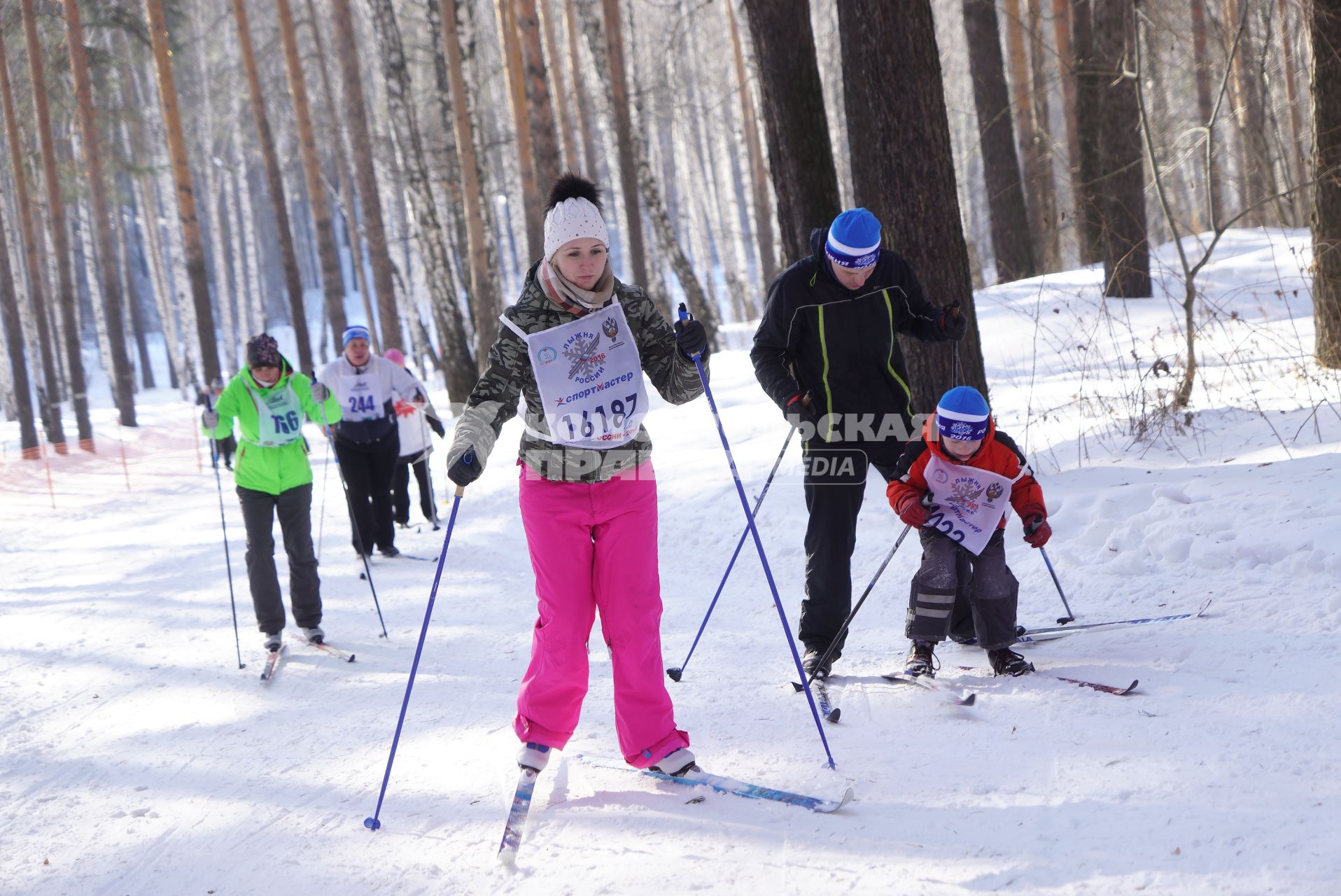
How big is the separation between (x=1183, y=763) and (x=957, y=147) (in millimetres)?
34596

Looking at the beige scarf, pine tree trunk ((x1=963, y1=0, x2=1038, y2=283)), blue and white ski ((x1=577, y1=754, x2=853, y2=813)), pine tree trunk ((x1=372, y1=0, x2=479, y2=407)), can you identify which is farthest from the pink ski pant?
pine tree trunk ((x1=372, y1=0, x2=479, y2=407))

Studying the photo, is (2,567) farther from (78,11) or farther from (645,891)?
(78,11)

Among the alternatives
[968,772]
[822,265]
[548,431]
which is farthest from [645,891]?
[822,265]

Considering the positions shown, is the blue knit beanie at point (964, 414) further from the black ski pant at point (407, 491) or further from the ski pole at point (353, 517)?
the black ski pant at point (407, 491)

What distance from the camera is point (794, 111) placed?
7.55 metres

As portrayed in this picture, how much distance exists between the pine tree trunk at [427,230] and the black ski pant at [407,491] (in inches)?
212

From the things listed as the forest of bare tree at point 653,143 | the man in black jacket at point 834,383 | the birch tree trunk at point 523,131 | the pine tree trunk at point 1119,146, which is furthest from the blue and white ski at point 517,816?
the birch tree trunk at point 523,131

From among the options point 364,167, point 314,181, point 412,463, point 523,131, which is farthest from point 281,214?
point 412,463

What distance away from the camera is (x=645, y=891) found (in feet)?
9.43

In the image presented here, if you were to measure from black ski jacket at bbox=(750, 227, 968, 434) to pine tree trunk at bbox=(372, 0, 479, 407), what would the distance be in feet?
37.1

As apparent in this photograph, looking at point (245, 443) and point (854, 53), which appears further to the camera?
point (854, 53)

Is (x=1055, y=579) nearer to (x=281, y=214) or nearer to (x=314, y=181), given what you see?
(x=314, y=181)

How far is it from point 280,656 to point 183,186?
13270mm

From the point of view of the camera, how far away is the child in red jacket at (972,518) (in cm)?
412
